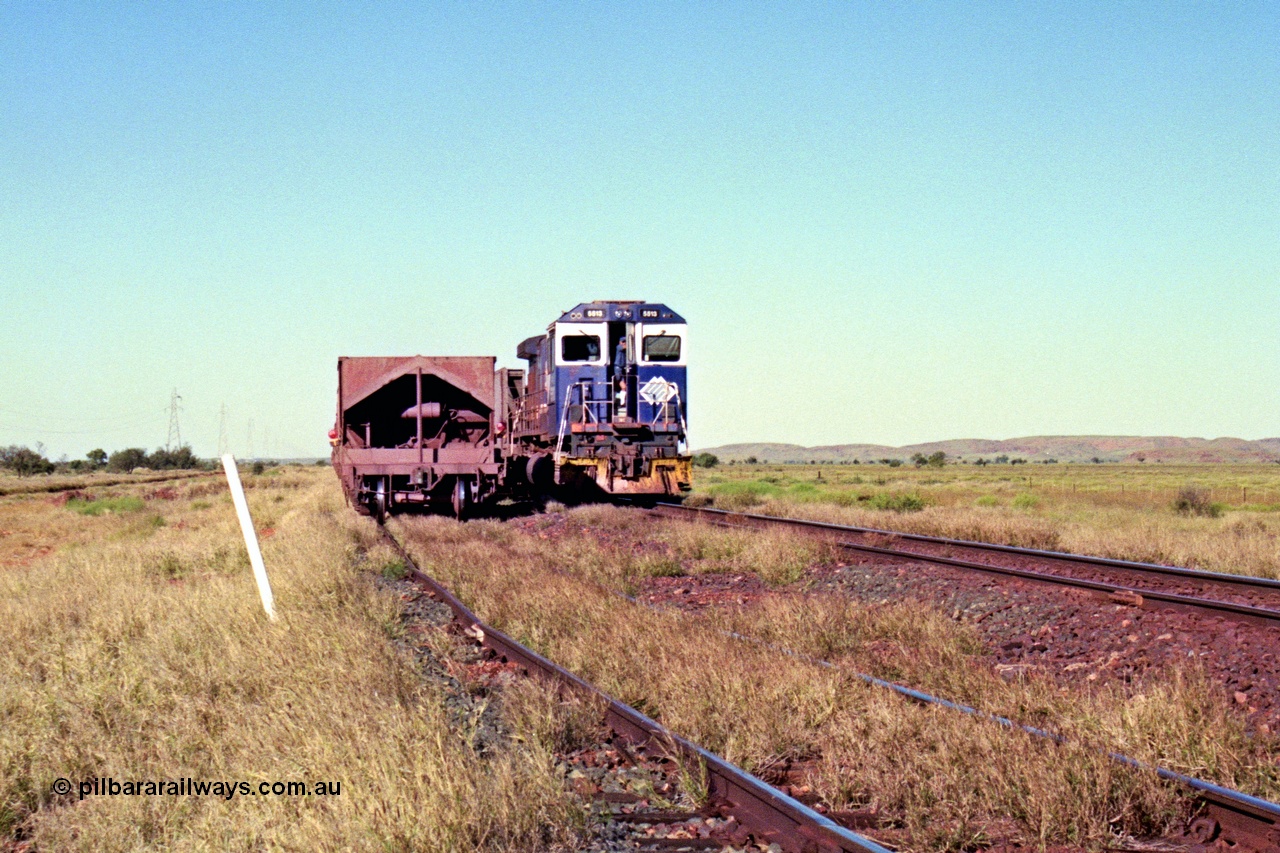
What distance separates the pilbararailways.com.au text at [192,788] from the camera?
4695mm

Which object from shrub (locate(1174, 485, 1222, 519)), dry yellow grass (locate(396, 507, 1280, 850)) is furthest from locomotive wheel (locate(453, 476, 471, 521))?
shrub (locate(1174, 485, 1222, 519))

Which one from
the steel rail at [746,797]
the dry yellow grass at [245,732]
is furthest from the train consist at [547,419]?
the steel rail at [746,797]

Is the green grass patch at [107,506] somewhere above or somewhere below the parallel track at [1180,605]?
below

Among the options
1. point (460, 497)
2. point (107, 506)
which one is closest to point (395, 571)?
point (460, 497)

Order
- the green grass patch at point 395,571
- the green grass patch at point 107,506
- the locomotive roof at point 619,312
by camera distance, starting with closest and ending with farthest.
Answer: the green grass patch at point 395,571 → the locomotive roof at point 619,312 → the green grass patch at point 107,506

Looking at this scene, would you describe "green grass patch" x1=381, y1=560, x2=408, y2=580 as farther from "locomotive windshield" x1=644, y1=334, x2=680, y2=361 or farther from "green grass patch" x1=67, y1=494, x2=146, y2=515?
"green grass patch" x1=67, y1=494, x2=146, y2=515

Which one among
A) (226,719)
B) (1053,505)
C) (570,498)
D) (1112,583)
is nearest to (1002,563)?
(1112,583)

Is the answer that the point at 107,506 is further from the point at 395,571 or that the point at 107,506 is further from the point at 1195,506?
the point at 1195,506

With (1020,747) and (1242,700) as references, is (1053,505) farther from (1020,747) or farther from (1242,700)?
(1020,747)

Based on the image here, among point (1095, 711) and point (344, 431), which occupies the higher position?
point (344, 431)

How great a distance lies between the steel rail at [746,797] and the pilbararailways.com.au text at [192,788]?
1.59 meters

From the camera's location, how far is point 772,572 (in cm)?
1290

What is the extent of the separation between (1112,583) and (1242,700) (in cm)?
482

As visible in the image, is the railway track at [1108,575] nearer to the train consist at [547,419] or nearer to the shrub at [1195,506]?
the train consist at [547,419]
